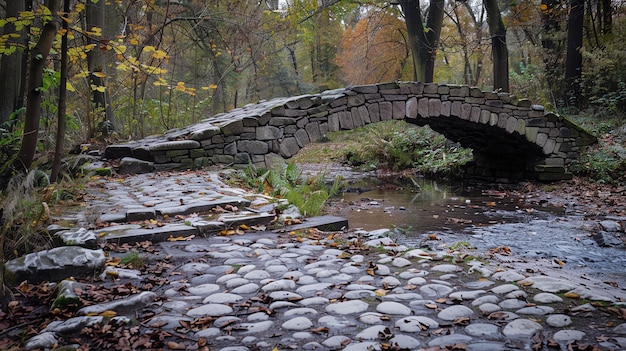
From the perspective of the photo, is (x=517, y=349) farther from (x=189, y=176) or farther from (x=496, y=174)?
(x=496, y=174)

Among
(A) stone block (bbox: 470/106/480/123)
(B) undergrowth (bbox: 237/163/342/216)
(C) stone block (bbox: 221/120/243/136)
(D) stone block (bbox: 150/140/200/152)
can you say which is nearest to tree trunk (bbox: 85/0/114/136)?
(D) stone block (bbox: 150/140/200/152)

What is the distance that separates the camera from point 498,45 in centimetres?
1208

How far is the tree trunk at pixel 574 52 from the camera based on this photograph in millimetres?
11984

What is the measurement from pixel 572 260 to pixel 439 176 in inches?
320

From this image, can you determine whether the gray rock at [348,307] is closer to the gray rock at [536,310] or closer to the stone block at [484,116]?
the gray rock at [536,310]

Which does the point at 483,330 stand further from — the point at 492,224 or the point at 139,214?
the point at 492,224

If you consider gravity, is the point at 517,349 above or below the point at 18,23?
below

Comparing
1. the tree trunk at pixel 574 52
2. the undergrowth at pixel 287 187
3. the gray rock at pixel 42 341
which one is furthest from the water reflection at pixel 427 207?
the tree trunk at pixel 574 52

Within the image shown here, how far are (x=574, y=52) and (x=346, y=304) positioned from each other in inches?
481

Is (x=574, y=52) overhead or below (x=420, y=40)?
below

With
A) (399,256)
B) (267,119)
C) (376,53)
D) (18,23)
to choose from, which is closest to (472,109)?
(267,119)

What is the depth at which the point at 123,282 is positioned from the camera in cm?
285

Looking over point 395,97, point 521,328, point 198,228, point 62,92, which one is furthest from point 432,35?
point 521,328

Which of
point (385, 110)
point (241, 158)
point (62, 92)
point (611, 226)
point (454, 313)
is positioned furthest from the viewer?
point (385, 110)
